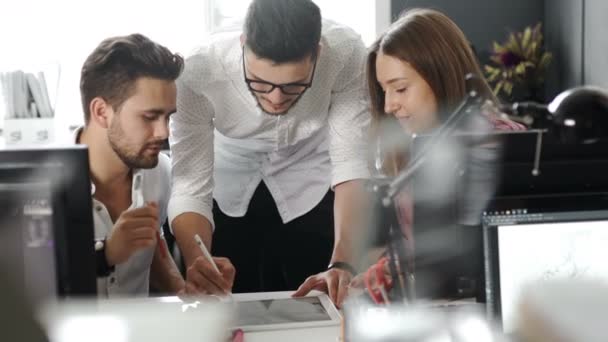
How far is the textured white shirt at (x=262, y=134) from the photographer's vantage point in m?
2.09

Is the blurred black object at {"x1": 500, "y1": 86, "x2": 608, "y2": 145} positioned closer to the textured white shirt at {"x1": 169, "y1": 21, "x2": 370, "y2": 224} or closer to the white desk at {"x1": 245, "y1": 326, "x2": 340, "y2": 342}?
the white desk at {"x1": 245, "y1": 326, "x2": 340, "y2": 342}

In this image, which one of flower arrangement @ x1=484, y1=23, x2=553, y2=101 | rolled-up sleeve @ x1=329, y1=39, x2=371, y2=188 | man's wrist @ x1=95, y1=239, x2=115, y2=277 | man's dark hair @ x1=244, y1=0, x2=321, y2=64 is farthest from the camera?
flower arrangement @ x1=484, y1=23, x2=553, y2=101

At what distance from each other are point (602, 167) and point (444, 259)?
26 centimetres

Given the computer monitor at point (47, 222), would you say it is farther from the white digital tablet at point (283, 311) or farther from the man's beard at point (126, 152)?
the man's beard at point (126, 152)

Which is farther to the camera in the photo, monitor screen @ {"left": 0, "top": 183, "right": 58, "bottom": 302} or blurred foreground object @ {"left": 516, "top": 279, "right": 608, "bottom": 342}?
blurred foreground object @ {"left": 516, "top": 279, "right": 608, "bottom": 342}

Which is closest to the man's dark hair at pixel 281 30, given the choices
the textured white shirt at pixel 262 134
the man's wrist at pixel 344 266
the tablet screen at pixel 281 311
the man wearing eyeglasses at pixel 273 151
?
the man wearing eyeglasses at pixel 273 151

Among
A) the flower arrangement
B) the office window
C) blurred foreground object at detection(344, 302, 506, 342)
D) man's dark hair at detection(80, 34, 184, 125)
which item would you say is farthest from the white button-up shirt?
the flower arrangement

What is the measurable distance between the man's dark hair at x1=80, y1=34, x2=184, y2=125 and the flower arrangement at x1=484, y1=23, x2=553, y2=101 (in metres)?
2.04

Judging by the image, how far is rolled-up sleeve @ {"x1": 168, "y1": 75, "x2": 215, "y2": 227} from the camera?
2.07 m

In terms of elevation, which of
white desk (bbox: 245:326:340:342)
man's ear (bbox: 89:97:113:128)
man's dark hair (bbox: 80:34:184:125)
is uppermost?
man's dark hair (bbox: 80:34:184:125)

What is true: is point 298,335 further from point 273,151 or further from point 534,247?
point 273,151

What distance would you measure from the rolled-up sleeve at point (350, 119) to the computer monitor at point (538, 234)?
1094mm

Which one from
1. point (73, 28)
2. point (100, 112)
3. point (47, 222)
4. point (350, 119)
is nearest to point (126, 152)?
point (100, 112)

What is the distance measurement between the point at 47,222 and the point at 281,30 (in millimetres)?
1013
